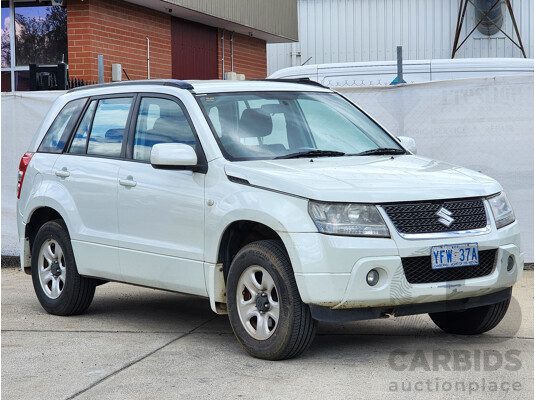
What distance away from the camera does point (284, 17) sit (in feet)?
78.6

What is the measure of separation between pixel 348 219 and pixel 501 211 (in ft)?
3.95

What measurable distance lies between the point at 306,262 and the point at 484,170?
4.80 m

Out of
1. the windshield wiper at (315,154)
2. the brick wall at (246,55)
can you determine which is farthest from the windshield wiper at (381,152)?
the brick wall at (246,55)

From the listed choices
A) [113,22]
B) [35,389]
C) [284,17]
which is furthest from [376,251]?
[284,17]

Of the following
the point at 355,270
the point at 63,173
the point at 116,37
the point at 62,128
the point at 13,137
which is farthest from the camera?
the point at 116,37

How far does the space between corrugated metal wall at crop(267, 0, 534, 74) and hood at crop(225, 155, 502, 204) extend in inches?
904

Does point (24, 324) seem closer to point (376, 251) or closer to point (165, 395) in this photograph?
point (165, 395)

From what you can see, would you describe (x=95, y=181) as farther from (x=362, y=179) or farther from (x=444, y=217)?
(x=444, y=217)

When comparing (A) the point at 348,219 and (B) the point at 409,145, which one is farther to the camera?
(B) the point at 409,145

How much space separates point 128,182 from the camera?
7477mm

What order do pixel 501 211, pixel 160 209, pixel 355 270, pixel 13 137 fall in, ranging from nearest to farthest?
pixel 355 270 → pixel 501 211 → pixel 160 209 → pixel 13 137

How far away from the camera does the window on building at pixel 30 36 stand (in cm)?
1644

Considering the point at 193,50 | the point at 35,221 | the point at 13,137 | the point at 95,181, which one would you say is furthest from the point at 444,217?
the point at 193,50

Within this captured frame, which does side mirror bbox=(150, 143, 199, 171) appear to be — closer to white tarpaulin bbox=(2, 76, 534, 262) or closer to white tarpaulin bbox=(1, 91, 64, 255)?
white tarpaulin bbox=(2, 76, 534, 262)
